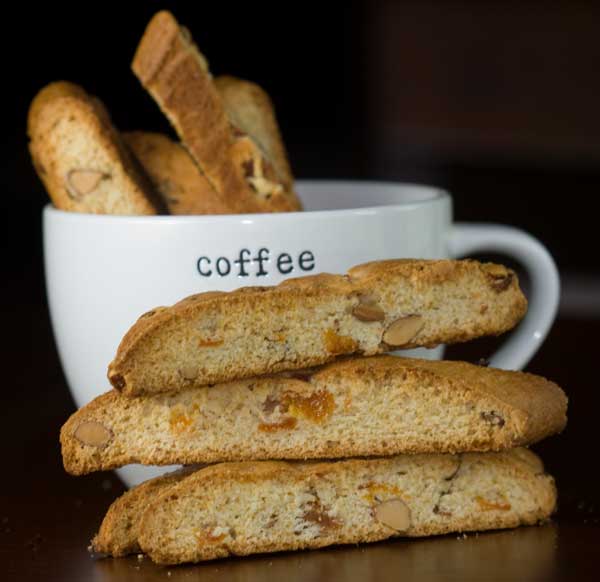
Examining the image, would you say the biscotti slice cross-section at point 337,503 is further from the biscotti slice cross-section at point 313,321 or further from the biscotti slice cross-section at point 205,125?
→ the biscotti slice cross-section at point 205,125

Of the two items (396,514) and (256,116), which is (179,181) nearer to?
(256,116)

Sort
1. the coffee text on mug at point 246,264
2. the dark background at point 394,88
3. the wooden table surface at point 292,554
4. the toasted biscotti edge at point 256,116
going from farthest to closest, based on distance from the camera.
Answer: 1. the dark background at point 394,88
2. the toasted biscotti edge at point 256,116
3. the coffee text on mug at point 246,264
4. the wooden table surface at point 292,554

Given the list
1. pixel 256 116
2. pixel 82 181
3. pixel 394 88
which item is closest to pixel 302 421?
pixel 82 181

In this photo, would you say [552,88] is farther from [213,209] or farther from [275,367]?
[275,367]

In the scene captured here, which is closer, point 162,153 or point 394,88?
point 162,153

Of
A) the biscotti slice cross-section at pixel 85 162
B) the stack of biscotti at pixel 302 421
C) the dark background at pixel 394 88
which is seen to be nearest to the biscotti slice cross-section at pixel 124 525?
the stack of biscotti at pixel 302 421

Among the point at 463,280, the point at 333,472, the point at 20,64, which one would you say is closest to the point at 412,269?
the point at 463,280
